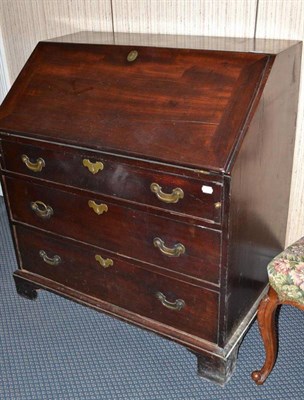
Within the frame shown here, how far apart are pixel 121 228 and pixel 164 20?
37.7 inches

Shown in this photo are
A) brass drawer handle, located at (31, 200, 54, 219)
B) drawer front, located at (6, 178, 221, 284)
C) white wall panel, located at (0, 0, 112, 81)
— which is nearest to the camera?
drawer front, located at (6, 178, 221, 284)

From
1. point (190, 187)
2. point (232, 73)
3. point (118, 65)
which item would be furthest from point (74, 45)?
point (190, 187)

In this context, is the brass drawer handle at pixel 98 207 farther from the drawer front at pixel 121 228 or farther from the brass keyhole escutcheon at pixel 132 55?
the brass keyhole escutcheon at pixel 132 55

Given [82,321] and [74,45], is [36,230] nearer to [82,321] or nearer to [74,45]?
[82,321]

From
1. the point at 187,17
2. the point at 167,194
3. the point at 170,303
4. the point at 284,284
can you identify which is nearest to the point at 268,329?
the point at 284,284

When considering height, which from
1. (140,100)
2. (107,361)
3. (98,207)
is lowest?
(107,361)

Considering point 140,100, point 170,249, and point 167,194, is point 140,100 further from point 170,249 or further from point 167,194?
point 170,249

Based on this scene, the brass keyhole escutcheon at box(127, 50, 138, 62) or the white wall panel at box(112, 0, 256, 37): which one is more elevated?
the white wall panel at box(112, 0, 256, 37)

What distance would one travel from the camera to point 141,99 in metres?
1.65

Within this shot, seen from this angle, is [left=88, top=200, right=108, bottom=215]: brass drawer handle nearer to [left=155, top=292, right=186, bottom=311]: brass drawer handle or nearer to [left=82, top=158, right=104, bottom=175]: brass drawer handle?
[left=82, top=158, right=104, bottom=175]: brass drawer handle

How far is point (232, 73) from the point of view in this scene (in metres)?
1.53

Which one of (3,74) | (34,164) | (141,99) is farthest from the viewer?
(3,74)

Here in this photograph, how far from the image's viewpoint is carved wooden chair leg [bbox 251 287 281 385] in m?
1.61

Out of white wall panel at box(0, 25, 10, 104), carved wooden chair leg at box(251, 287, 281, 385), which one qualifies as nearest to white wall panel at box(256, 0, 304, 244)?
carved wooden chair leg at box(251, 287, 281, 385)
